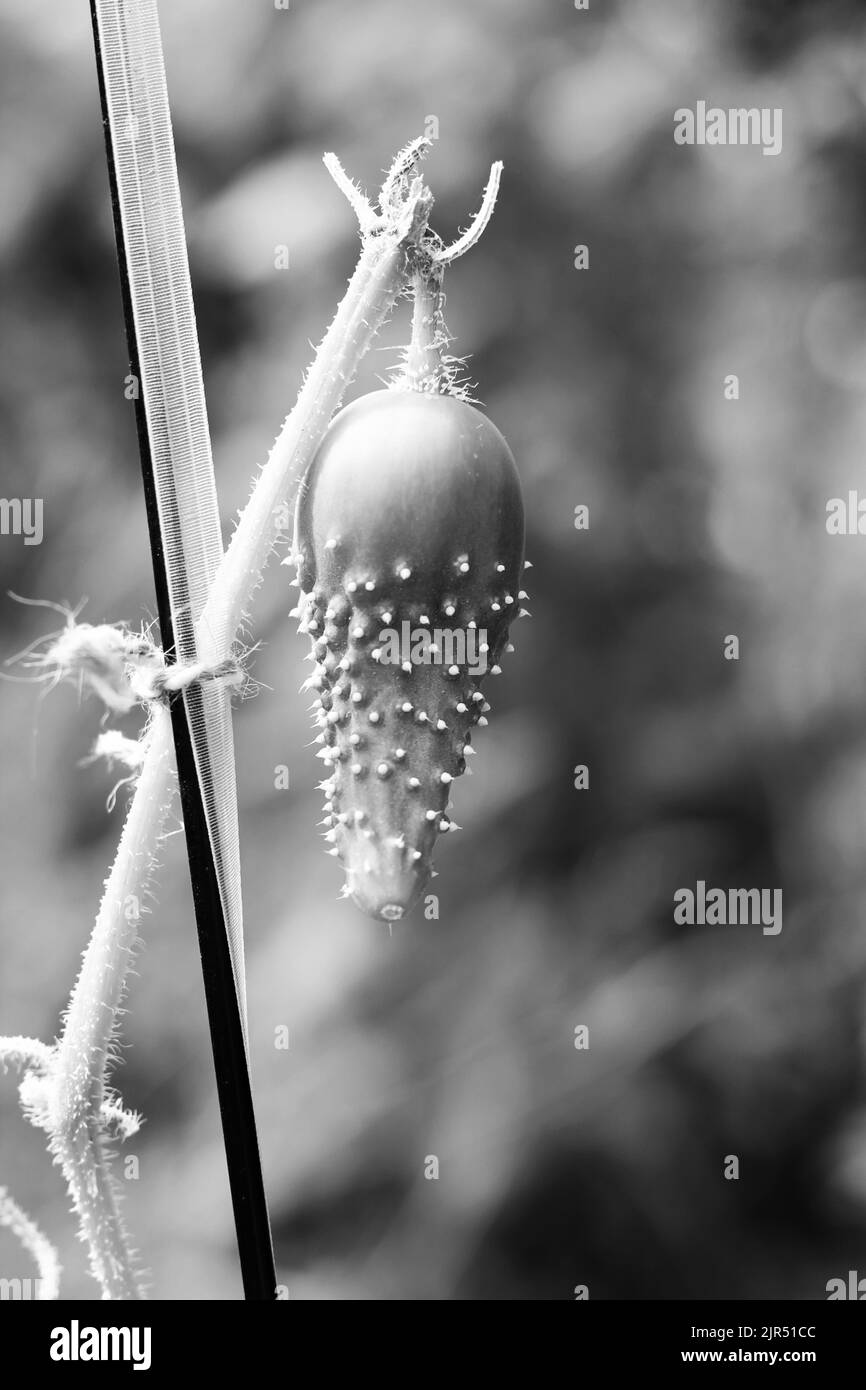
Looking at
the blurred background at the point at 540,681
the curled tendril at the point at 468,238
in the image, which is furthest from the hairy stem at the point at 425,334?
the blurred background at the point at 540,681

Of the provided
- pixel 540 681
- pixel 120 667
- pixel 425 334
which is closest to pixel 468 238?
pixel 425 334

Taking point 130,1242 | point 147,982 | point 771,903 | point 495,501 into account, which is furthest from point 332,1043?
point 495,501

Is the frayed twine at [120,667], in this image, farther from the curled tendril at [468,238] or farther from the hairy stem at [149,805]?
the curled tendril at [468,238]

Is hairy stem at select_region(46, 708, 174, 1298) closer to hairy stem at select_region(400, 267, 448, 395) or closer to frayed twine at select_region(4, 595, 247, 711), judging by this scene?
frayed twine at select_region(4, 595, 247, 711)

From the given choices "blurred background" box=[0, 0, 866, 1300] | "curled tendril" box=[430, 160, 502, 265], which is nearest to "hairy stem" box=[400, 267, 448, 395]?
"curled tendril" box=[430, 160, 502, 265]

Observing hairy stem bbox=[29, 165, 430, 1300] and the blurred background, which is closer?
hairy stem bbox=[29, 165, 430, 1300]

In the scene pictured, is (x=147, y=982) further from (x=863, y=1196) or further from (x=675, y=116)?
(x=675, y=116)
